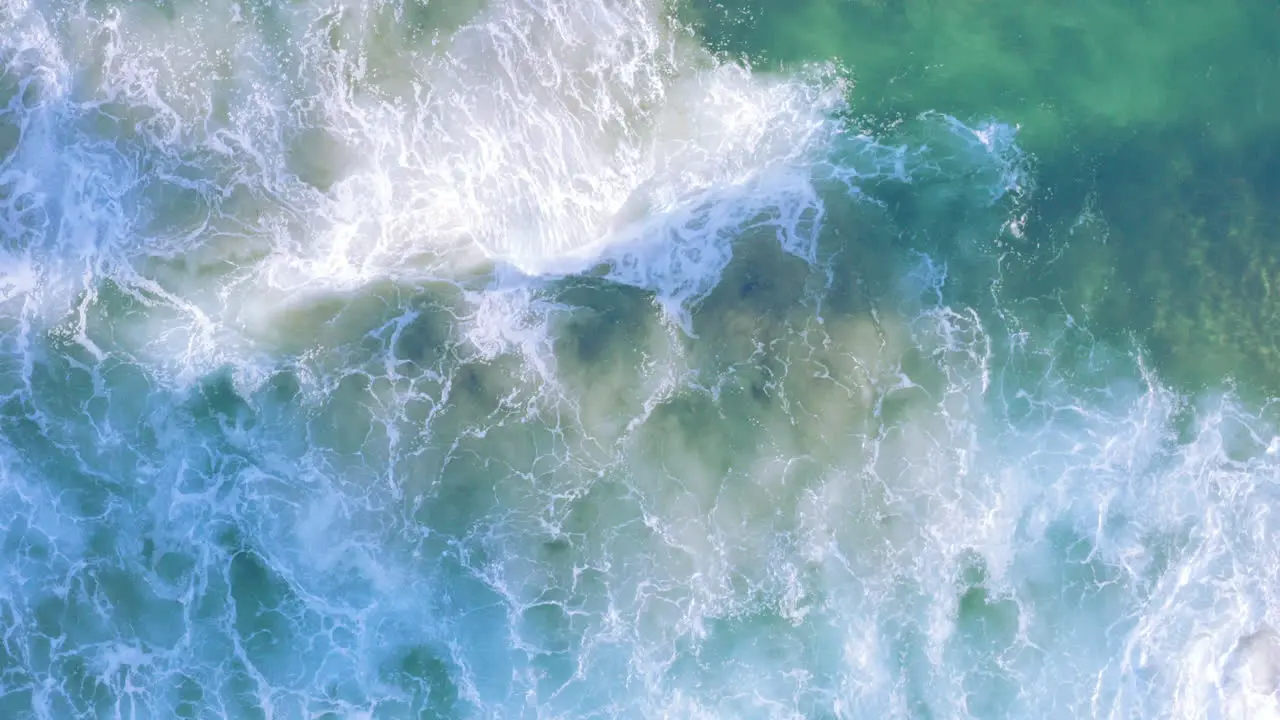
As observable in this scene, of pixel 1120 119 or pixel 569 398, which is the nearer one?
pixel 569 398

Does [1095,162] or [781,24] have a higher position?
[781,24]

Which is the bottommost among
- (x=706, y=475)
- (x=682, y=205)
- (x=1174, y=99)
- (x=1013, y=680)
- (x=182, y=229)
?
(x=1013, y=680)

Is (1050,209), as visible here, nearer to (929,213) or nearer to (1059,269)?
(1059,269)

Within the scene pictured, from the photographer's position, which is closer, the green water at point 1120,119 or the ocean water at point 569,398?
the ocean water at point 569,398

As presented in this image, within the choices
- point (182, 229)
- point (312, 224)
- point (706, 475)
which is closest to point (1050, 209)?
point (706, 475)

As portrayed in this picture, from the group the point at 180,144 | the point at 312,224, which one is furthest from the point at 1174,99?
the point at 180,144

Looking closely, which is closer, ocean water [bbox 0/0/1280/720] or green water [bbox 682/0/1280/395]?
ocean water [bbox 0/0/1280/720]

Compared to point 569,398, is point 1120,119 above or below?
above
